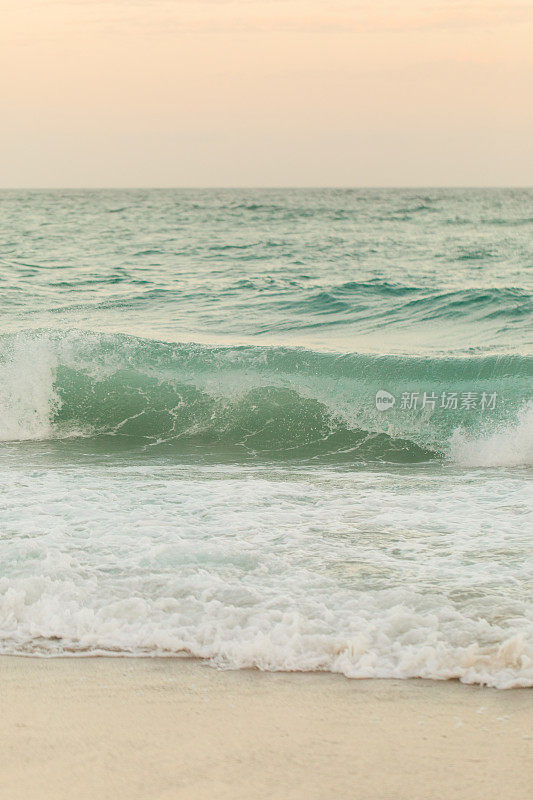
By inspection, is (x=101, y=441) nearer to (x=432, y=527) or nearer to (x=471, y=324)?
(x=432, y=527)

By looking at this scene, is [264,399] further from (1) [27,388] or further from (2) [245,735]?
(2) [245,735]

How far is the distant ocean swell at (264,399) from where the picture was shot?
781 cm

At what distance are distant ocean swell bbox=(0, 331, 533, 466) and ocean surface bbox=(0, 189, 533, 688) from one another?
1.3 inches

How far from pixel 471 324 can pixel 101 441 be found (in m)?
7.35

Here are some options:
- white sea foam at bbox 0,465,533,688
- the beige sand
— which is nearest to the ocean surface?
white sea foam at bbox 0,465,533,688

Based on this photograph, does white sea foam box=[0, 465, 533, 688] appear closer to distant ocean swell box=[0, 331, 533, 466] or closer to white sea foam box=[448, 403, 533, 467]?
white sea foam box=[448, 403, 533, 467]

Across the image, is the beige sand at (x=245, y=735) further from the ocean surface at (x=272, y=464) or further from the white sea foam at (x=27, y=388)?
the white sea foam at (x=27, y=388)

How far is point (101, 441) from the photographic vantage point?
798 cm

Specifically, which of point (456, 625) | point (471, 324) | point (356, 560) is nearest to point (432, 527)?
point (356, 560)

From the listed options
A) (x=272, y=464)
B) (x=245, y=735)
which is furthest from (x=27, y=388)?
(x=245, y=735)

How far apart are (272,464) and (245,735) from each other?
4.35 metres

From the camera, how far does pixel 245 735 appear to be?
2637mm

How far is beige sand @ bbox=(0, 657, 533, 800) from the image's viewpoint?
2357 mm

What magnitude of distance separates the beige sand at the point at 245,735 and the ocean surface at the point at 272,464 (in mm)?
141
